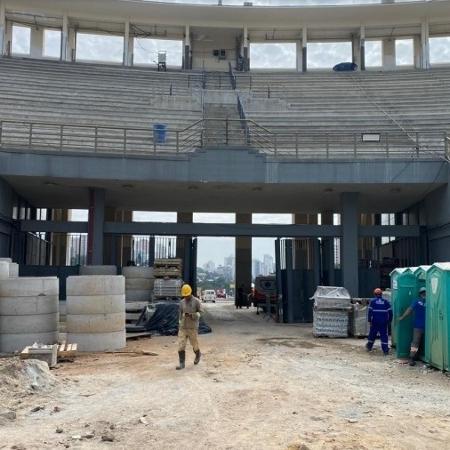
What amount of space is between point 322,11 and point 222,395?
33.6 m

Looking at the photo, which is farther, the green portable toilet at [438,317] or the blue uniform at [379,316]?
the blue uniform at [379,316]

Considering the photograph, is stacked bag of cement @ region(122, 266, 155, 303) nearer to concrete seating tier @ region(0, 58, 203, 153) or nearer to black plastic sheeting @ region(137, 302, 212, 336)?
black plastic sheeting @ region(137, 302, 212, 336)

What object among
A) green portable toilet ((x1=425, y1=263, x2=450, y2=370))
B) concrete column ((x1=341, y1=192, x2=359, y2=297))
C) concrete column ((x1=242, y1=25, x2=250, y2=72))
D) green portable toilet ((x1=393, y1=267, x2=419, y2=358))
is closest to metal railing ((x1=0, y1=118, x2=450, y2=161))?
concrete column ((x1=341, y1=192, x2=359, y2=297))

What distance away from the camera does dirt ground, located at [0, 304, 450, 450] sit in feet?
20.5

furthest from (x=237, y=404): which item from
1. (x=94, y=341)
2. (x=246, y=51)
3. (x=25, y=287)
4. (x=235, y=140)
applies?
(x=246, y=51)

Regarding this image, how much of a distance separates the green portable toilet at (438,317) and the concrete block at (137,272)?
11733 mm

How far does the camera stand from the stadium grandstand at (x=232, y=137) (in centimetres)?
1970

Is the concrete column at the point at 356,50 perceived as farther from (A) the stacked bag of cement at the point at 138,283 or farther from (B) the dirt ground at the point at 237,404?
(B) the dirt ground at the point at 237,404

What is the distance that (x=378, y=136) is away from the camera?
22812 millimetres

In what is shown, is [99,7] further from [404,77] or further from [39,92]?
[404,77]

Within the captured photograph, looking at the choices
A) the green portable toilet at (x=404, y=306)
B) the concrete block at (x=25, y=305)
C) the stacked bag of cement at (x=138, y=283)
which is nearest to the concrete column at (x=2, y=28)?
the stacked bag of cement at (x=138, y=283)

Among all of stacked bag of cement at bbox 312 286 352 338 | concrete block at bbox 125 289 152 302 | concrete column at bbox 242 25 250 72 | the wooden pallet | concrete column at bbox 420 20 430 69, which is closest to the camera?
the wooden pallet

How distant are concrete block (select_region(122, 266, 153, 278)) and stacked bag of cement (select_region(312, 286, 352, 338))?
693 cm

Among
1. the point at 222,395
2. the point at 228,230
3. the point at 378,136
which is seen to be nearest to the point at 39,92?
the point at 228,230
